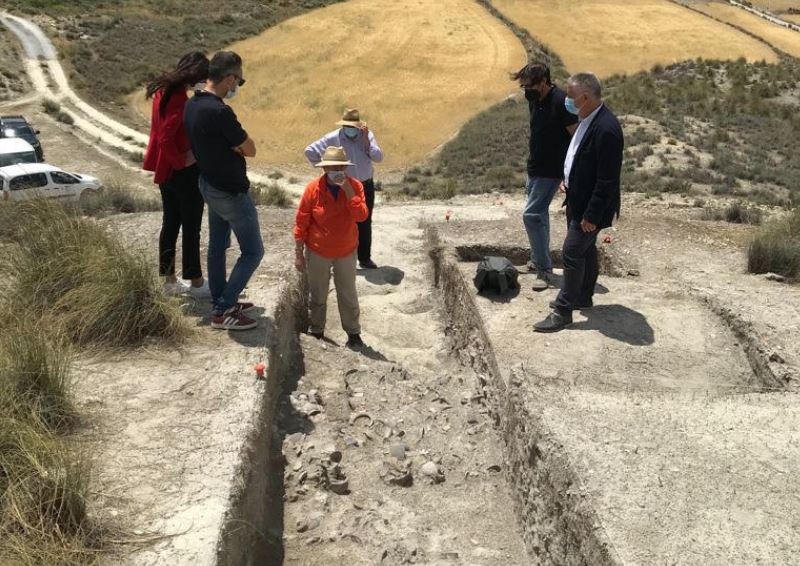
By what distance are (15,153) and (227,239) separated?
1570 centimetres

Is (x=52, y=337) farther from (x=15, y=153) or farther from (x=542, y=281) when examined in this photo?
(x=15, y=153)

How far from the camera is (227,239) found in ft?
18.5

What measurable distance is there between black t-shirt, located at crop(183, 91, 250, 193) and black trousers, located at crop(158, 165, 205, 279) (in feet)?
1.57

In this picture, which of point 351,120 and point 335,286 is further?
point 351,120

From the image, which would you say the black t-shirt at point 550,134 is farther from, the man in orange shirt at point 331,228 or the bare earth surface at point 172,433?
the bare earth surface at point 172,433

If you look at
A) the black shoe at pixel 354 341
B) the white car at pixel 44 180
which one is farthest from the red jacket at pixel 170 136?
the white car at pixel 44 180

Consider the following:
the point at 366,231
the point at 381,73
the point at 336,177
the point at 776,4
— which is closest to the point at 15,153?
the point at 366,231

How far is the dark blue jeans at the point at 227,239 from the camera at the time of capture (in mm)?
5297

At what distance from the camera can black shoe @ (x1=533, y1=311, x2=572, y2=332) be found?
19.0 ft

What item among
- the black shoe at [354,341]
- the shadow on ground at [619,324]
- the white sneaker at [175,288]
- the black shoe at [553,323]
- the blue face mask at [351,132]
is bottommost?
the black shoe at [354,341]

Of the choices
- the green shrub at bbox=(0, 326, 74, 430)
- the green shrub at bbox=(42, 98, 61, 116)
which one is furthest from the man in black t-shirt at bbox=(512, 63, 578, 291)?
the green shrub at bbox=(42, 98, 61, 116)

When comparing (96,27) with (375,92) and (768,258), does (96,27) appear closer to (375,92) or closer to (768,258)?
(375,92)

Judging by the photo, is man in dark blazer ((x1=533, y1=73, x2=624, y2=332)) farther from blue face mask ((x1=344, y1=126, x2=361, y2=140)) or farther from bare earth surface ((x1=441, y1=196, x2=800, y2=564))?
blue face mask ((x1=344, y1=126, x2=361, y2=140))

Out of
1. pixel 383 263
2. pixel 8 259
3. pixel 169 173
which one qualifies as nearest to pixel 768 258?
pixel 383 263
